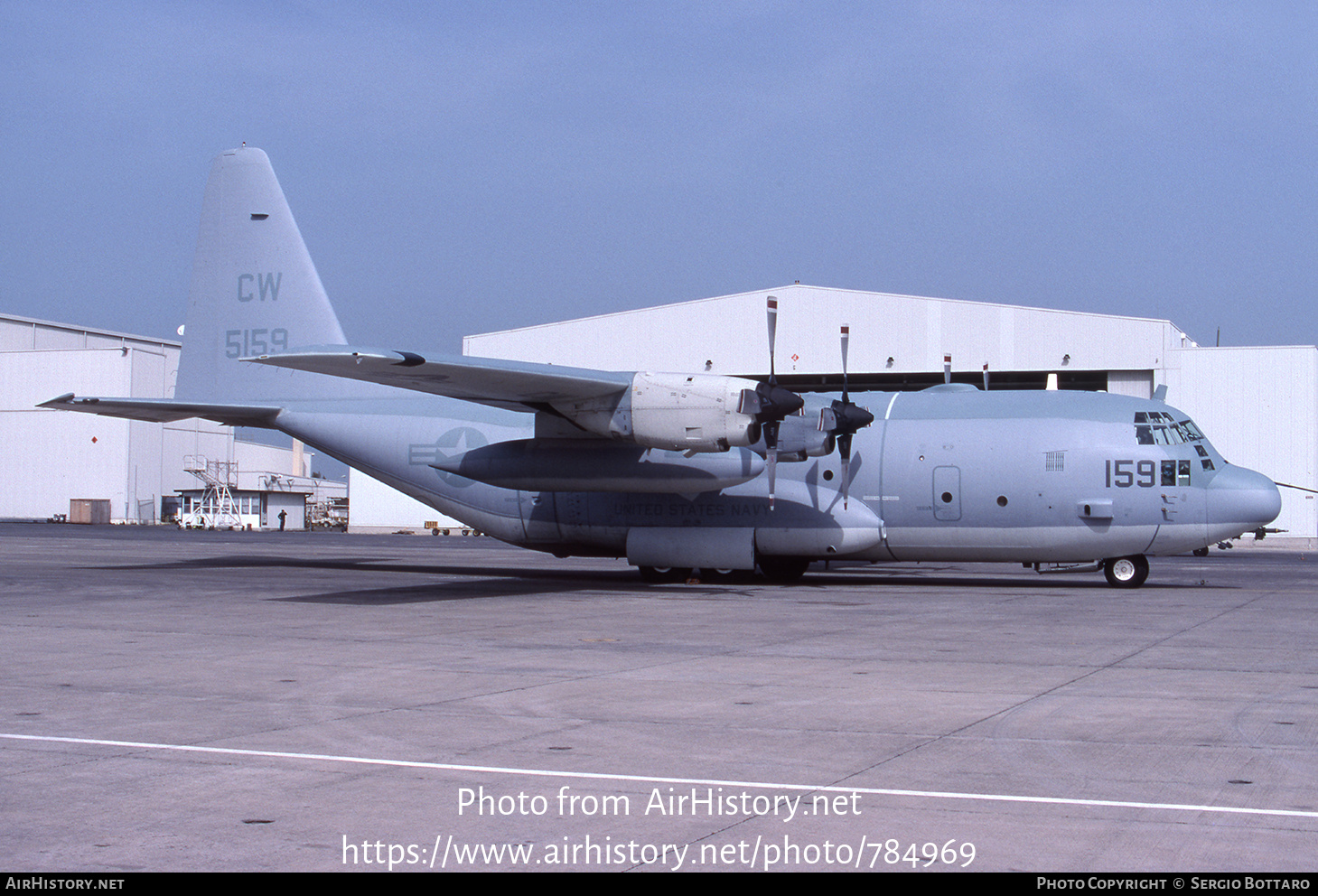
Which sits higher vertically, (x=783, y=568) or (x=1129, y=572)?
(x=1129, y=572)

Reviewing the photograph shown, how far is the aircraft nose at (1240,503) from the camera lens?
76.0 feet

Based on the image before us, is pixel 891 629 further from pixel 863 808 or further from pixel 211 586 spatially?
pixel 211 586

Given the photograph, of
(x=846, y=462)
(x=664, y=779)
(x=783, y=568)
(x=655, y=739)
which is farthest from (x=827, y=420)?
(x=664, y=779)

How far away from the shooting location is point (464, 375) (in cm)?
2106

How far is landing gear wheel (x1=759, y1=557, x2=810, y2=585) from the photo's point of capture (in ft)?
88.5

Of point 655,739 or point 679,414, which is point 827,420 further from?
point 655,739

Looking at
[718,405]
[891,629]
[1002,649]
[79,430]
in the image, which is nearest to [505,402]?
[718,405]

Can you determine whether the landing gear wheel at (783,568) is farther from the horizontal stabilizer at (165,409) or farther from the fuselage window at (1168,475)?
the horizontal stabilizer at (165,409)

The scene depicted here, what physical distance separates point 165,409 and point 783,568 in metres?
14.8

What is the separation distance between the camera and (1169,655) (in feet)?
43.8

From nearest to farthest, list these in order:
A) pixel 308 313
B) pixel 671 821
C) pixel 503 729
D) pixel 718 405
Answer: pixel 671 821
pixel 503 729
pixel 718 405
pixel 308 313

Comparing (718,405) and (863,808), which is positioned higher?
(718,405)

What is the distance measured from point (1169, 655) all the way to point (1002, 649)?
185cm

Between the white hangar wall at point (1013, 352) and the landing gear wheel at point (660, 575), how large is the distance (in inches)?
1143
